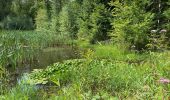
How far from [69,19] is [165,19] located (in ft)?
37.4

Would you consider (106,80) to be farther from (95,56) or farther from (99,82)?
(95,56)

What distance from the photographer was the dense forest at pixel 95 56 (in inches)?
304

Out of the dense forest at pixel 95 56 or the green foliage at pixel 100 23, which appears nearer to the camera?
the dense forest at pixel 95 56

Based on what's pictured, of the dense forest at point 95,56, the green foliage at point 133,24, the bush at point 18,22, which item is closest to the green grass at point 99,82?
the dense forest at point 95,56

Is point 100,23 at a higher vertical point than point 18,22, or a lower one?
higher

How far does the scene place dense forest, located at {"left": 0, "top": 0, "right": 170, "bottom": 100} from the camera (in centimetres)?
773

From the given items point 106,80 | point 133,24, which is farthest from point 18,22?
point 106,80

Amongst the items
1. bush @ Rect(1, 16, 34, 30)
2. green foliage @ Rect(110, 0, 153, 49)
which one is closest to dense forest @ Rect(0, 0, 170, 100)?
green foliage @ Rect(110, 0, 153, 49)

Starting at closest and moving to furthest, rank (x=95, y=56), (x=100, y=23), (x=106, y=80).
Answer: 1. (x=106, y=80)
2. (x=95, y=56)
3. (x=100, y=23)

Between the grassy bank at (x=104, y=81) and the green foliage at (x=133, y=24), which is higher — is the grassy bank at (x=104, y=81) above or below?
below

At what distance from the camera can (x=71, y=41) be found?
25719 mm

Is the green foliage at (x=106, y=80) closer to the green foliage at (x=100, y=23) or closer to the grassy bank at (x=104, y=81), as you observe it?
the grassy bank at (x=104, y=81)

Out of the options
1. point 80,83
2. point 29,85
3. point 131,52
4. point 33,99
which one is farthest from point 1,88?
point 131,52

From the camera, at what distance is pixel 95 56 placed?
15.6 meters
